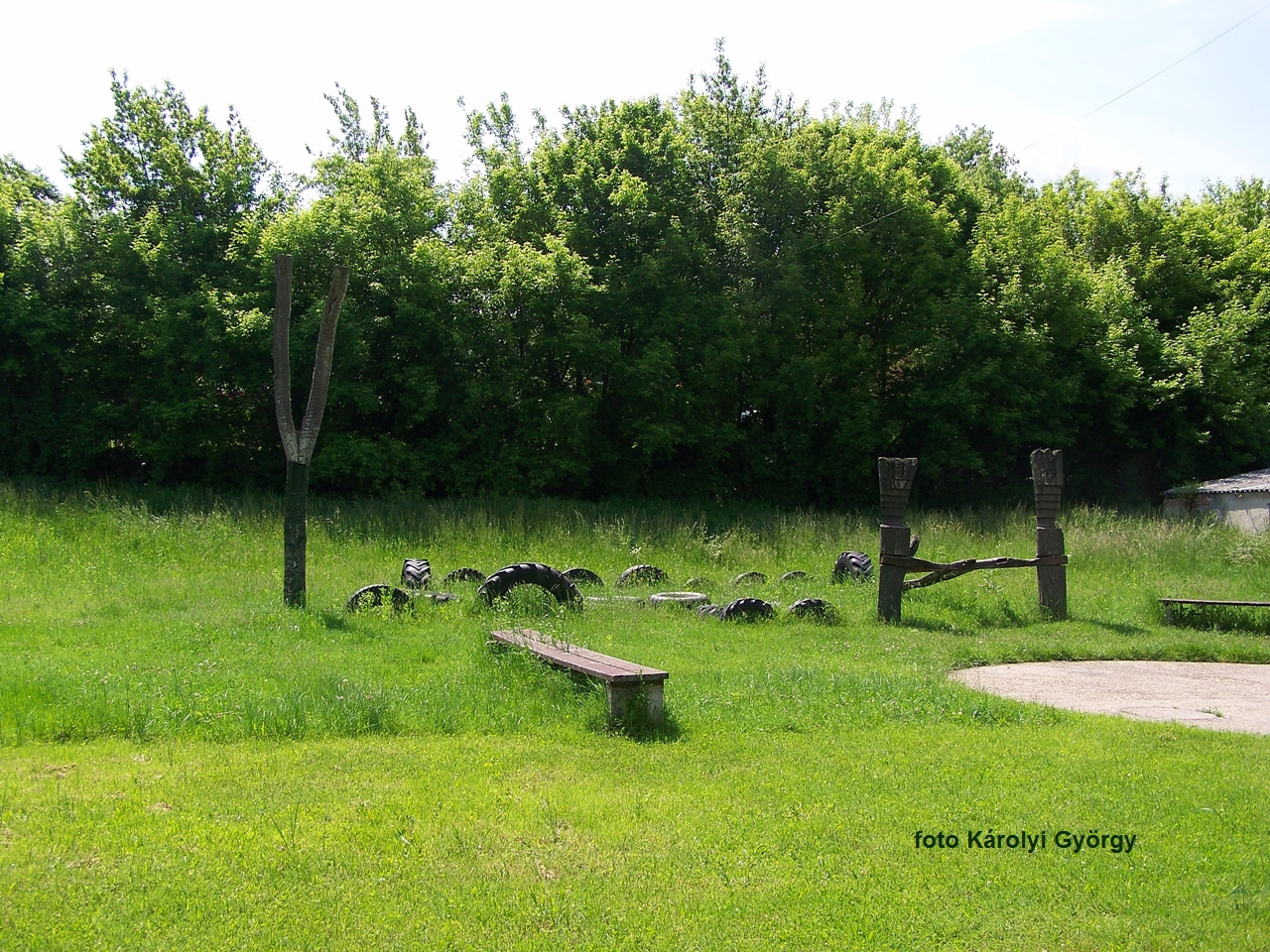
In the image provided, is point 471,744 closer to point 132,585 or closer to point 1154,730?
point 1154,730

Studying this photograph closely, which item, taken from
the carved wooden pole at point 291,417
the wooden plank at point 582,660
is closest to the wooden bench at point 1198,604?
the wooden plank at point 582,660

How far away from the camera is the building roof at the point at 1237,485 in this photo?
27578mm

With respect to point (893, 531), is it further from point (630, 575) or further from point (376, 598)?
point (376, 598)

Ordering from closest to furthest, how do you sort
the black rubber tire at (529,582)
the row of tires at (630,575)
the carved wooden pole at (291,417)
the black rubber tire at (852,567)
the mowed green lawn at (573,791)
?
the mowed green lawn at (573,791)
the black rubber tire at (529,582)
the carved wooden pole at (291,417)
the row of tires at (630,575)
the black rubber tire at (852,567)

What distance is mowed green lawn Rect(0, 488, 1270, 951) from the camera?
13.1ft

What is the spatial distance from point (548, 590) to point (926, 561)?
5.16m

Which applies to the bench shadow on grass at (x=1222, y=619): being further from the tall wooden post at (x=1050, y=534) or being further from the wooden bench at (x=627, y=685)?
the wooden bench at (x=627, y=685)

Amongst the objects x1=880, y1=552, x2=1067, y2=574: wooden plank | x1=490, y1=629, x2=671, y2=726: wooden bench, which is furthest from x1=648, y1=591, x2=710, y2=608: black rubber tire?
x1=490, y1=629, x2=671, y2=726: wooden bench

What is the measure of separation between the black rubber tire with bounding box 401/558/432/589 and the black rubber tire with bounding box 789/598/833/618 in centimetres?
511

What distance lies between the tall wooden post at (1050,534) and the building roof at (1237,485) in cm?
1655

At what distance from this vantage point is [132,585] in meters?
13.9

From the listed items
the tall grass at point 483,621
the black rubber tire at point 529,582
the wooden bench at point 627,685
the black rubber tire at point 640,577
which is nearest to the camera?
the wooden bench at point 627,685

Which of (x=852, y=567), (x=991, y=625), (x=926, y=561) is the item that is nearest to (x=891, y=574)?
(x=926, y=561)

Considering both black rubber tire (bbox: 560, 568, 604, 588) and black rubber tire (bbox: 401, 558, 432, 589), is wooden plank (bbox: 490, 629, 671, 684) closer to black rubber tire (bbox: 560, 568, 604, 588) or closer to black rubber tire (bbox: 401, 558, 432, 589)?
black rubber tire (bbox: 401, 558, 432, 589)
